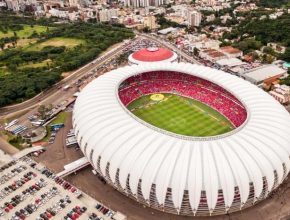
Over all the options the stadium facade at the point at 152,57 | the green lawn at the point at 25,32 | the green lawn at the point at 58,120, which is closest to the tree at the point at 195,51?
the stadium facade at the point at 152,57

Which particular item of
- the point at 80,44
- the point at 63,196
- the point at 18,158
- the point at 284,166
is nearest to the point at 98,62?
the point at 80,44

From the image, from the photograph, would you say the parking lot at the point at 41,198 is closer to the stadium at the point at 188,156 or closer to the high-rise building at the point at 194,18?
the stadium at the point at 188,156

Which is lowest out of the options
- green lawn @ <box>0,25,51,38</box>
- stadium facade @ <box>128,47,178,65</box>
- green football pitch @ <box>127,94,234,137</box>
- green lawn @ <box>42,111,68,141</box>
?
green lawn @ <box>42,111,68,141</box>

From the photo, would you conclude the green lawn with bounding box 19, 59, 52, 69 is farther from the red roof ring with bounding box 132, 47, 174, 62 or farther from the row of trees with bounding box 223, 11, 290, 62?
the row of trees with bounding box 223, 11, 290, 62

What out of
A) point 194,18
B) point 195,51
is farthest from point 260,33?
point 194,18

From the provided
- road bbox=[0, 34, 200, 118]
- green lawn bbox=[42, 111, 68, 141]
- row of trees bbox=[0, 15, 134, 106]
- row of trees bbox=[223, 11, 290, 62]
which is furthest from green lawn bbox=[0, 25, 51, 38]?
row of trees bbox=[223, 11, 290, 62]

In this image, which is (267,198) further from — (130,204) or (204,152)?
(130,204)
